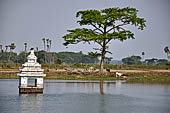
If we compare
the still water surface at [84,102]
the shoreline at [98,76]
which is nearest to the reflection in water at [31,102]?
the still water surface at [84,102]

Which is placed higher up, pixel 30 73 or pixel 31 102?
pixel 30 73

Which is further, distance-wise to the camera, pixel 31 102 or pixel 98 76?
pixel 98 76

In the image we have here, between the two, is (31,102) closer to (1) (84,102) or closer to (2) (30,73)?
(1) (84,102)

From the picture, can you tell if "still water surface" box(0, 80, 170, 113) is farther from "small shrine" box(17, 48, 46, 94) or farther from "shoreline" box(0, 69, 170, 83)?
"shoreline" box(0, 69, 170, 83)

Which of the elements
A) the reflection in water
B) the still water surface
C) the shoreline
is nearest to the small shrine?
the still water surface

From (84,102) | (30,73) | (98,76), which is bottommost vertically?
(84,102)

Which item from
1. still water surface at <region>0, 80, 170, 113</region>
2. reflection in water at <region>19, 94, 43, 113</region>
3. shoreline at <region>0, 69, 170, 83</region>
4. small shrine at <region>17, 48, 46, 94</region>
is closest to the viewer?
reflection in water at <region>19, 94, 43, 113</region>

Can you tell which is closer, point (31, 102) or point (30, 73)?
point (31, 102)

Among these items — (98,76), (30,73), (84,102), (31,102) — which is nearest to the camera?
(31,102)

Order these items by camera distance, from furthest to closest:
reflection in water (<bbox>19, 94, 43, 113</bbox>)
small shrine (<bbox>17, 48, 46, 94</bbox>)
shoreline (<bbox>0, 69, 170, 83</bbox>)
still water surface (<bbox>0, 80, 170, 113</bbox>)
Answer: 1. shoreline (<bbox>0, 69, 170, 83</bbox>)
2. small shrine (<bbox>17, 48, 46, 94</bbox>)
3. still water surface (<bbox>0, 80, 170, 113</bbox>)
4. reflection in water (<bbox>19, 94, 43, 113</bbox>)

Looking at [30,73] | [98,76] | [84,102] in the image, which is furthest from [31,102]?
[98,76]

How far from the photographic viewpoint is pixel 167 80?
47.6 m

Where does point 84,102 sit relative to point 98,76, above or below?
below

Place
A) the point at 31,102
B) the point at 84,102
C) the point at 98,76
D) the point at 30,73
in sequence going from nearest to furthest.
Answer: the point at 31,102 < the point at 84,102 < the point at 30,73 < the point at 98,76
